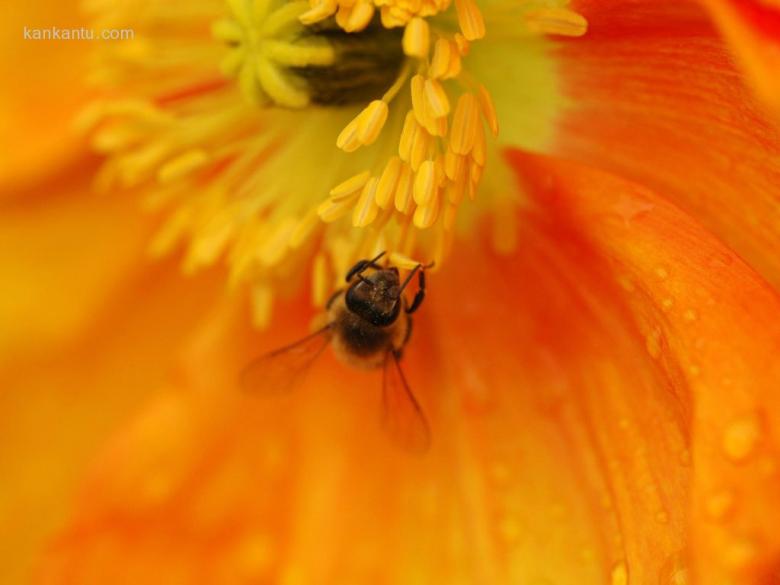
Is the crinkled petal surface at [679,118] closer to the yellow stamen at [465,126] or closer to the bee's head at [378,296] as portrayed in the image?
the yellow stamen at [465,126]

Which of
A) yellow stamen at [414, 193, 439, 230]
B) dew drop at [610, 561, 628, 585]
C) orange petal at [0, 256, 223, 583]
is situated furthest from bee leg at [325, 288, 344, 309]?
dew drop at [610, 561, 628, 585]

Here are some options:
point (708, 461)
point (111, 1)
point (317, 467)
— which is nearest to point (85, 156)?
point (111, 1)

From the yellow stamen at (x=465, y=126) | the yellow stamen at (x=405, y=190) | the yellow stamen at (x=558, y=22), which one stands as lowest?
the yellow stamen at (x=405, y=190)

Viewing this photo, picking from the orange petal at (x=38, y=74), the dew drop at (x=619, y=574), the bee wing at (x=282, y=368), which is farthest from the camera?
the orange petal at (x=38, y=74)

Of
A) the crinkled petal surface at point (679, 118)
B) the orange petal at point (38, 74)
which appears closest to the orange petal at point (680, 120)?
the crinkled petal surface at point (679, 118)

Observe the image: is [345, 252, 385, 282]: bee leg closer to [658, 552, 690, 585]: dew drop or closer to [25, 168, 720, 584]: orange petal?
[25, 168, 720, 584]: orange petal

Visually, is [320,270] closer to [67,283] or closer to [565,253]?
[565,253]
